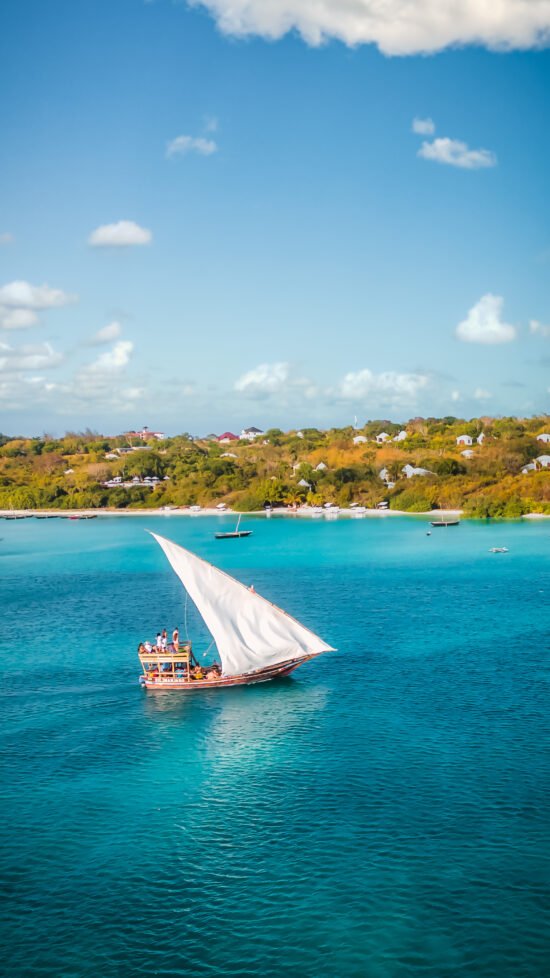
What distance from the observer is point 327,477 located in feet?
516

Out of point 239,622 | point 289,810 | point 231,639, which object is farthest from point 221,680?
point 289,810

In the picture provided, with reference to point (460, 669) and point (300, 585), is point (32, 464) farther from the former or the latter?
point (460, 669)

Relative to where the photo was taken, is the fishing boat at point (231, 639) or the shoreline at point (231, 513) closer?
the fishing boat at point (231, 639)

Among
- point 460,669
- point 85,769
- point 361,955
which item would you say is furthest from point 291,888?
point 460,669

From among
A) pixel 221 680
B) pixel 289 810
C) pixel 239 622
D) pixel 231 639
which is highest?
pixel 239 622

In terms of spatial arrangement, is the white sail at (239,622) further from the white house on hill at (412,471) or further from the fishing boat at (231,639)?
the white house on hill at (412,471)

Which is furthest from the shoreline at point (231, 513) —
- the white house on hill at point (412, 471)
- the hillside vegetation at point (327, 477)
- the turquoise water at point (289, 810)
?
the turquoise water at point (289, 810)

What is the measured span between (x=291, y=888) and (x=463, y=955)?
454 cm

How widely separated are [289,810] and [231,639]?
11776 mm

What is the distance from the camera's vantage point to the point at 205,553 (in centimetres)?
9256

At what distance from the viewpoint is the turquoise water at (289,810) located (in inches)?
757

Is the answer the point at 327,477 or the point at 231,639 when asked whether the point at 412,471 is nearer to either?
the point at 327,477

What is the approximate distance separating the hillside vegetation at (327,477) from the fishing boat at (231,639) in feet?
300

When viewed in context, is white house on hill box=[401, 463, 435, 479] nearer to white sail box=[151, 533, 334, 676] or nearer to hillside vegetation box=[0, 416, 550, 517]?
hillside vegetation box=[0, 416, 550, 517]
